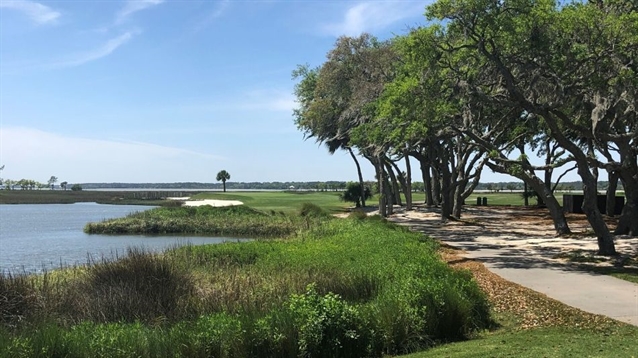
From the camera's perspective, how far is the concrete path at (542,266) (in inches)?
417

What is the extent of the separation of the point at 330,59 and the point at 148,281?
24.5 metres

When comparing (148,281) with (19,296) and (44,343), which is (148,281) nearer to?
(19,296)

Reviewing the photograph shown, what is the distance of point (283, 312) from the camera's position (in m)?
8.21

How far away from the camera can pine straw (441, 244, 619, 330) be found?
903cm

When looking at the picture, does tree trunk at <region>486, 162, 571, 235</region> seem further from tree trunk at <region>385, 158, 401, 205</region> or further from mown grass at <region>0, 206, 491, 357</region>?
tree trunk at <region>385, 158, 401, 205</region>

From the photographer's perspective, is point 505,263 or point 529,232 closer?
point 505,263

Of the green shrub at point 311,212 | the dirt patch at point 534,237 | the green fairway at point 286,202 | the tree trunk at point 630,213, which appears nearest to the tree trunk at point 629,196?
the tree trunk at point 630,213

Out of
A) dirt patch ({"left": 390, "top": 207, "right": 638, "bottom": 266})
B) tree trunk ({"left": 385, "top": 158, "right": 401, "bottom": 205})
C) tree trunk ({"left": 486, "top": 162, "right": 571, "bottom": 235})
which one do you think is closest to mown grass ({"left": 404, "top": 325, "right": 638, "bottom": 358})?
dirt patch ({"left": 390, "top": 207, "right": 638, "bottom": 266})

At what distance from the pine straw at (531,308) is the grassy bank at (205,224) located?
19.9 metres

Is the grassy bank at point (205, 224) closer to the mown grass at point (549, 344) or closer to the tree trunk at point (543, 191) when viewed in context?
the tree trunk at point (543, 191)

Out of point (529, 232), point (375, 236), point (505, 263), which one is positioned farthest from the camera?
point (529, 232)

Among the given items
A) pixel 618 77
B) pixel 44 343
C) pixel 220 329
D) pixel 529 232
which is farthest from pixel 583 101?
pixel 44 343

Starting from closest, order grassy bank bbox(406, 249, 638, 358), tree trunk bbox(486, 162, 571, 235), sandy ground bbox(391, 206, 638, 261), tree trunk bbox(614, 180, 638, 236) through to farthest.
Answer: grassy bank bbox(406, 249, 638, 358), sandy ground bbox(391, 206, 638, 261), tree trunk bbox(486, 162, 571, 235), tree trunk bbox(614, 180, 638, 236)

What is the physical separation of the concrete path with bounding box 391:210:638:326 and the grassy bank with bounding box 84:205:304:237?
A: 29.8ft
